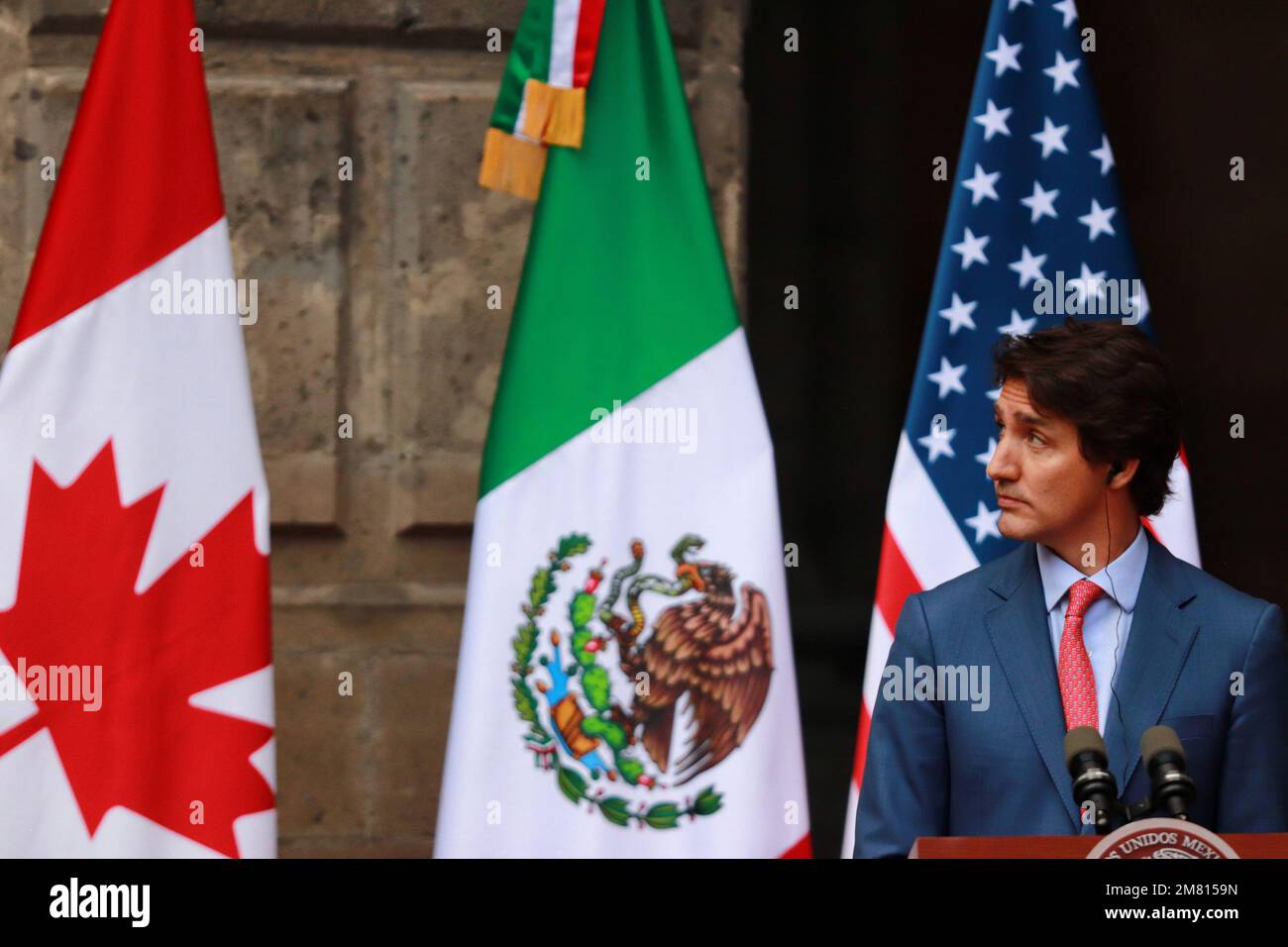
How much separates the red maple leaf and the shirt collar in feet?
5.60

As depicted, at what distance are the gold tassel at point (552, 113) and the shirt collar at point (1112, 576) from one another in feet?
5.24

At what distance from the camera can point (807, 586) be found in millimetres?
4742

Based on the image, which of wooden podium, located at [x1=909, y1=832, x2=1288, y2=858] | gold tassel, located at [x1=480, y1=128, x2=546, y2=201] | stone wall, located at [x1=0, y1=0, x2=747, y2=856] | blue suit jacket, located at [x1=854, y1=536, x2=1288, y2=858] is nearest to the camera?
wooden podium, located at [x1=909, y1=832, x2=1288, y2=858]

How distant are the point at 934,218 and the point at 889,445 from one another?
0.62m

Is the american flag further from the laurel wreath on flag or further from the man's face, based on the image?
the man's face

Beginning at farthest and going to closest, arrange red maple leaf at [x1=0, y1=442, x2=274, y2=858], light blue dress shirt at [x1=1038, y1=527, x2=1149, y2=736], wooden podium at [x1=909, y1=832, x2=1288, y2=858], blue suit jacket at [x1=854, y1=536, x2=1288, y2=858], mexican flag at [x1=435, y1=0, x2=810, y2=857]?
mexican flag at [x1=435, y1=0, x2=810, y2=857], red maple leaf at [x1=0, y1=442, x2=274, y2=858], light blue dress shirt at [x1=1038, y1=527, x2=1149, y2=736], blue suit jacket at [x1=854, y1=536, x2=1288, y2=858], wooden podium at [x1=909, y1=832, x2=1288, y2=858]

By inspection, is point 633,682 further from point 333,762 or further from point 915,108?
→ point 915,108

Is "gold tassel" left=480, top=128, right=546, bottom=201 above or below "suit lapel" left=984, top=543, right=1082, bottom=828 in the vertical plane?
above

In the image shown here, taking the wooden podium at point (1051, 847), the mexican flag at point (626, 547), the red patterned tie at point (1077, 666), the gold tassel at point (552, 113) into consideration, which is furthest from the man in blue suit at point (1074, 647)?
the gold tassel at point (552, 113)

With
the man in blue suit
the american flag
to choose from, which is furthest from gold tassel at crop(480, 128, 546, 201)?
the man in blue suit

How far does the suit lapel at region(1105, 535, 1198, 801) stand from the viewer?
261cm

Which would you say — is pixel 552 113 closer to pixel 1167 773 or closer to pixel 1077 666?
pixel 1077 666

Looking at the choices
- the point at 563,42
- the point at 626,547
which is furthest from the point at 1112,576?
the point at 563,42
